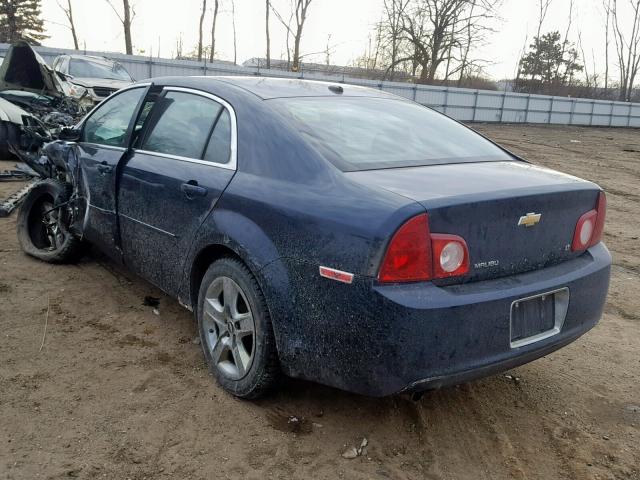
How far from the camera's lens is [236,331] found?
297cm

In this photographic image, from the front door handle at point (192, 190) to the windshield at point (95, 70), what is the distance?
1191 cm

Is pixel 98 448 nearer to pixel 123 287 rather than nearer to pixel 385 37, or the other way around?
pixel 123 287

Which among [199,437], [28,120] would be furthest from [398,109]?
[28,120]

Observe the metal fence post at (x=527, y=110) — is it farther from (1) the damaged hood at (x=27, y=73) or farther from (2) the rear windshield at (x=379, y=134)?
(2) the rear windshield at (x=379, y=134)

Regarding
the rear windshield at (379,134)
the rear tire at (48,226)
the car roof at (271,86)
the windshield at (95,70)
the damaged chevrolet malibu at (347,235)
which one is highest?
the windshield at (95,70)

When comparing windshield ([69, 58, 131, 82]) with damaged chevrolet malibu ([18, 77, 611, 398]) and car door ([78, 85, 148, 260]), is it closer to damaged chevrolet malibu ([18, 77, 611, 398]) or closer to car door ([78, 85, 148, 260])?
car door ([78, 85, 148, 260])

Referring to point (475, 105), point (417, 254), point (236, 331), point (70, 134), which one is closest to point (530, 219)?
point (417, 254)

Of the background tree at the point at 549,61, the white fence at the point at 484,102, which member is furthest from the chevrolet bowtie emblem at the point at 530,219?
the background tree at the point at 549,61

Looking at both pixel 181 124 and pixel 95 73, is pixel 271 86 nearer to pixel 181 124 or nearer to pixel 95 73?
pixel 181 124

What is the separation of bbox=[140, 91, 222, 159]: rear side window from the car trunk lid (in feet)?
3.64

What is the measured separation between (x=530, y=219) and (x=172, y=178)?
1922 millimetres

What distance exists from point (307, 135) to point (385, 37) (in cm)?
3970

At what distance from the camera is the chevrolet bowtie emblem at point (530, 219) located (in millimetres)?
2545

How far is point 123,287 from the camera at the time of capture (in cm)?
452
